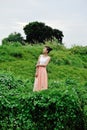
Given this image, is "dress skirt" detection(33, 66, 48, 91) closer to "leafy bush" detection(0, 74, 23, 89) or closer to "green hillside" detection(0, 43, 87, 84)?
"leafy bush" detection(0, 74, 23, 89)

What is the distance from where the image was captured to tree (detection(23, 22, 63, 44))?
50.0m

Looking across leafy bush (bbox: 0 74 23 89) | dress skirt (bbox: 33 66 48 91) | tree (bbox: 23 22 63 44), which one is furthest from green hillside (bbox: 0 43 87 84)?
tree (bbox: 23 22 63 44)

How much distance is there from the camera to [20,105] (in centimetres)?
1352

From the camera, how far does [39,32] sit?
1976 inches

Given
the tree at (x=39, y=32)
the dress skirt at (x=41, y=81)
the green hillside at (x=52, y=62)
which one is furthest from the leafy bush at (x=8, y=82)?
the tree at (x=39, y=32)

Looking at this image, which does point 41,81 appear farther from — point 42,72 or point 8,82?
point 8,82

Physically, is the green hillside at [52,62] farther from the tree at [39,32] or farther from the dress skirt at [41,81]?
the tree at [39,32]

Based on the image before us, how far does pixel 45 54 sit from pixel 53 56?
40.7 ft

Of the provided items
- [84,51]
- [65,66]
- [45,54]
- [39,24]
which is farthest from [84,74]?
[39,24]

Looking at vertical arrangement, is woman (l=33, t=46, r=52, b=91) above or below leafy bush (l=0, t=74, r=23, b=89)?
above

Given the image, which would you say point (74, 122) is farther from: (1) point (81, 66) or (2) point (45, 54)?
(1) point (81, 66)

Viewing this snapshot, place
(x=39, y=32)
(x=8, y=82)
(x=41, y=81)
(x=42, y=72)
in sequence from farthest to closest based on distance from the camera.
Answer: (x=39, y=32), (x=8, y=82), (x=42, y=72), (x=41, y=81)

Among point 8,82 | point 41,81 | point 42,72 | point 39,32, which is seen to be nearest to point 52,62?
point 8,82

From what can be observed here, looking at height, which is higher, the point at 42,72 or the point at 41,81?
the point at 42,72
